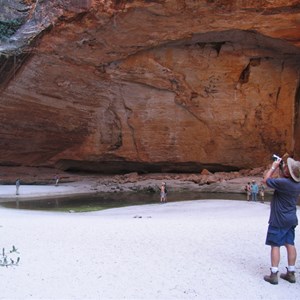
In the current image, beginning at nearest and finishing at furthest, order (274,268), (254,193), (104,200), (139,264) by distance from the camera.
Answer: (274,268)
(139,264)
(254,193)
(104,200)

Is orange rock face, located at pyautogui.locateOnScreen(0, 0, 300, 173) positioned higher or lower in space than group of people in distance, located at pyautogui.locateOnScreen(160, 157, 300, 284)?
higher

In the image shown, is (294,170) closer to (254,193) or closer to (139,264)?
(139,264)

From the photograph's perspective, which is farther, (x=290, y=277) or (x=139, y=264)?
(x=139, y=264)

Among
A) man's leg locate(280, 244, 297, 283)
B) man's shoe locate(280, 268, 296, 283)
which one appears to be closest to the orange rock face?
man's leg locate(280, 244, 297, 283)

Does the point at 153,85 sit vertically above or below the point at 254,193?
above

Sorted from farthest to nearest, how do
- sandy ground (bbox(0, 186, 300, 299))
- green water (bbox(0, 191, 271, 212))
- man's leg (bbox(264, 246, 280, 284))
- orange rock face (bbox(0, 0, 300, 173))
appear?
orange rock face (bbox(0, 0, 300, 173)), green water (bbox(0, 191, 271, 212)), man's leg (bbox(264, 246, 280, 284)), sandy ground (bbox(0, 186, 300, 299))

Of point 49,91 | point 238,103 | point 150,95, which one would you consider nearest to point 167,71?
point 150,95

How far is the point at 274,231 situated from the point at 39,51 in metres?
13.2

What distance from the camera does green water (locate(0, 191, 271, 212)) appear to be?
13.3 metres

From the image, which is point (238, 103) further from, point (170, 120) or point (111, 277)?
point (111, 277)

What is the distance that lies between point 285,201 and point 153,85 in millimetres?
14109

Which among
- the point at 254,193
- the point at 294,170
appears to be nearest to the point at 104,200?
the point at 254,193

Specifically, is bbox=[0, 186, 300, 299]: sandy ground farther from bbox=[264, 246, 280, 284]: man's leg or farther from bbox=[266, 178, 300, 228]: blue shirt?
bbox=[266, 178, 300, 228]: blue shirt

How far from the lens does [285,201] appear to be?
383cm
